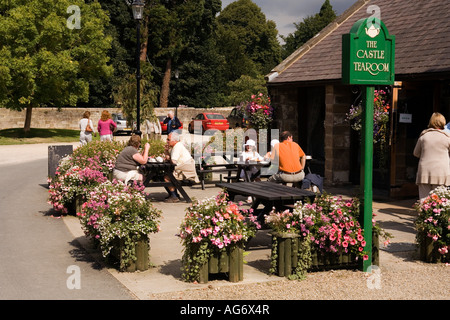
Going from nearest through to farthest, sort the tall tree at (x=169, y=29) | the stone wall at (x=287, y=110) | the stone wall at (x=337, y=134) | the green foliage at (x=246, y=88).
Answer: the stone wall at (x=337, y=134)
the stone wall at (x=287, y=110)
the green foliage at (x=246, y=88)
the tall tree at (x=169, y=29)

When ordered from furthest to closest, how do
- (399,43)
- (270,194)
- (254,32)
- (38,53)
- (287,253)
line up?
(254,32) < (38,53) < (399,43) < (270,194) < (287,253)

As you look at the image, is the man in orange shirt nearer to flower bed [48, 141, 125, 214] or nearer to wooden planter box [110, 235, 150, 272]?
flower bed [48, 141, 125, 214]

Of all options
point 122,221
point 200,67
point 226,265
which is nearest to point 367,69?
point 226,265

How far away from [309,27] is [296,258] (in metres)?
63.7

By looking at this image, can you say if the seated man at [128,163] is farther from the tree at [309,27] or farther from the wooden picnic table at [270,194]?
the tree at [309,27]

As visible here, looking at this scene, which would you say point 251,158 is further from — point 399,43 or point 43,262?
point 43,262

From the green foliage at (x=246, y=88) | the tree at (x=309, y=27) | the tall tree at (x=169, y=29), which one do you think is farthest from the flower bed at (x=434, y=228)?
the tree at (x=309, y=27)

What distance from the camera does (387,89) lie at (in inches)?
546

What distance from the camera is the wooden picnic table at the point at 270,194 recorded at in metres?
8.12

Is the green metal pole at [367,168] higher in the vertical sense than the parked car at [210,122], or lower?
lower

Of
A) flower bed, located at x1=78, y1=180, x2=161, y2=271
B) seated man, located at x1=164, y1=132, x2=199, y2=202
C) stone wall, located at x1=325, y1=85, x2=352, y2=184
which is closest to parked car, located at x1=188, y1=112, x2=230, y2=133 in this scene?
stone wall, located at x1=325, y1=85, x2=352, y2=184

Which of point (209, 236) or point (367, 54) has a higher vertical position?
point (367, 54)

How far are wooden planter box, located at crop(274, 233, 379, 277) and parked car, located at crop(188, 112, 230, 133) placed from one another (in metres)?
34.8

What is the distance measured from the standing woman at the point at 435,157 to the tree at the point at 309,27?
5840cm
